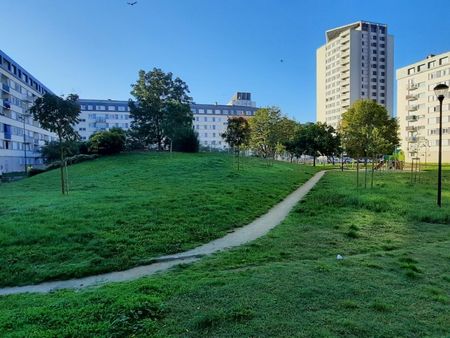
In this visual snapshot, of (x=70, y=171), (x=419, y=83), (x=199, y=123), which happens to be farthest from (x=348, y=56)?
(x=70, y=171)

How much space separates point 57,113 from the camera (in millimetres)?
19547

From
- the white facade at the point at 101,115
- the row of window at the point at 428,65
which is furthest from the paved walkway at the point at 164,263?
the white facade at the point at 101,115

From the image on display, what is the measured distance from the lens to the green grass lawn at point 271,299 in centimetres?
455

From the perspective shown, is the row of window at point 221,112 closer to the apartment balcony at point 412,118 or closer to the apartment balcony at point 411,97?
the apartment balcony at point 411,97

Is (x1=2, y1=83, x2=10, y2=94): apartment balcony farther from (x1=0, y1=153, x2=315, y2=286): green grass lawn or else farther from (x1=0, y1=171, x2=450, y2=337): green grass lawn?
(x1=0, y1=171, x2=450, y2=337): green grass lawn

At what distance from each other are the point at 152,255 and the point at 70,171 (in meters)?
29.5

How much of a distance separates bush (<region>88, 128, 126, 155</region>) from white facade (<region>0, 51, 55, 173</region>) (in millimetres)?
22704

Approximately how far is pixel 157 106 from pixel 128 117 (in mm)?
66640

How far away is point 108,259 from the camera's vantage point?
8438 millimetres

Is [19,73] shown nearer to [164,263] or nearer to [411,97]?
[164,263]

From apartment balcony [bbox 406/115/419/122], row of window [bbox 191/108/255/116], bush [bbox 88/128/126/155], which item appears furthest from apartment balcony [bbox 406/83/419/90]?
bush [bbox 88/128/126/155]

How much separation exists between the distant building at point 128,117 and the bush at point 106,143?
70.9m

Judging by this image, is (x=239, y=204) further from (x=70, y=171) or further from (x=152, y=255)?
(x=70, y=171)

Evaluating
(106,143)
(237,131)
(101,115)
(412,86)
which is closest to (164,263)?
(237,131)
